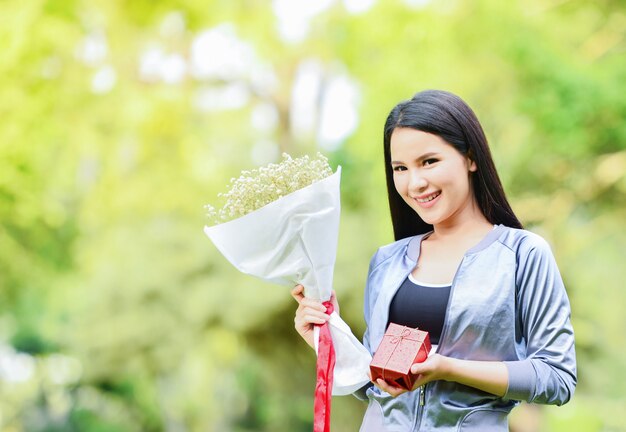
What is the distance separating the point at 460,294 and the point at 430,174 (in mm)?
249

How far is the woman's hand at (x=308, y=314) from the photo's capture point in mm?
2115

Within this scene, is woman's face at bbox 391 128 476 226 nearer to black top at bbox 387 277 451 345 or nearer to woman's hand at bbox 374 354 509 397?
black top at bbox 387 277 451 345

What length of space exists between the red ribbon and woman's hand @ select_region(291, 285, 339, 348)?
33 millimetres

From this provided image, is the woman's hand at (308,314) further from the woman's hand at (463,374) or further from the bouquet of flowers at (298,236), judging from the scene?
the woman's hand at (463,374)

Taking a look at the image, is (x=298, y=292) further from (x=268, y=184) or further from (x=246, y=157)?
(x=246, y=157)

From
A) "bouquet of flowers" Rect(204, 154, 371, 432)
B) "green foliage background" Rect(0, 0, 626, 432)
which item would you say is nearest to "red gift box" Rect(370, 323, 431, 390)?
"bouquet of flowers" Rect(204, 154, 371, 432)

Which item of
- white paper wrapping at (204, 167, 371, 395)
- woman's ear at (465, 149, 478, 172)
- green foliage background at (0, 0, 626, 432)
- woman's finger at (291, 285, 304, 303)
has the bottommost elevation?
woman's finger at (291, 285, 304, 303)

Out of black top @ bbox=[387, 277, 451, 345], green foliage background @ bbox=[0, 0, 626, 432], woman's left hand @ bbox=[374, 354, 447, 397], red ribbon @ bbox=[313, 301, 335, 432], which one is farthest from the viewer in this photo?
green foliage background @ bbox=[0, 0, 626, 432]

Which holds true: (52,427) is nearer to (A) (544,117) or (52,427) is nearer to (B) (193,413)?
(B) (193,413)

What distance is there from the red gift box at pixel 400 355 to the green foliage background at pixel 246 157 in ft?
21.6

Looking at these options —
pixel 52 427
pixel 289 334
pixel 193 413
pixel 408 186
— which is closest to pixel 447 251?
pixel 408 186

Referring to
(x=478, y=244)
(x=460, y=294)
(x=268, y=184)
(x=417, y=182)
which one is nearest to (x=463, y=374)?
(x=460, y=294)

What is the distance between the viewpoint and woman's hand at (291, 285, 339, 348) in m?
2.12

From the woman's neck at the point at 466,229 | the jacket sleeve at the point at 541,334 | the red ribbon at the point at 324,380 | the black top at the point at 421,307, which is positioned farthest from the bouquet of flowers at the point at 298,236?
the jacket sleeve at the point at 541,334
